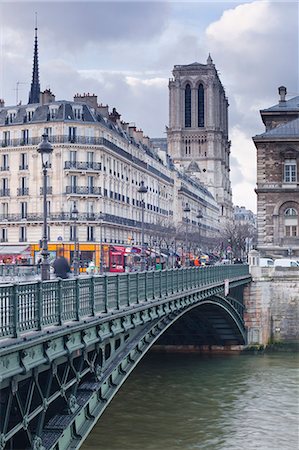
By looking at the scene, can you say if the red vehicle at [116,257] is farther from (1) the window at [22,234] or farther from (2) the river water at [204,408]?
(2) the river water at [204,408]

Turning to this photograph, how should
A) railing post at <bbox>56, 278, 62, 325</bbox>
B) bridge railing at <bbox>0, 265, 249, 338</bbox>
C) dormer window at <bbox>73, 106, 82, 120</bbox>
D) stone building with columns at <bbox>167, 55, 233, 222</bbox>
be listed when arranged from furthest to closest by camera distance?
stone building with columns at <bbox>167, 55, 233, 222</bbox> → dormer window at <bbox>73, 106, 82, 120</bbox> → railing post at <bbox>56, 278, 62, 325</bbox> → bridge railing at <bbox>0, 265, 249, 338</bbox>

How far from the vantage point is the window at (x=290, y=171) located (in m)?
58.1

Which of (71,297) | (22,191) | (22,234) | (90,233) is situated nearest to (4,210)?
(22,191)

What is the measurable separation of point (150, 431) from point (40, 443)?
1422cm

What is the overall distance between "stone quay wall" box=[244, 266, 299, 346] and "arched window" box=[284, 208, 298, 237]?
29.2 feet

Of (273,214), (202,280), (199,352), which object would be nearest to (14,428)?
(202,280)

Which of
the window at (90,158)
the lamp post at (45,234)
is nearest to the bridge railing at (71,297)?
the lamp post at (45,234)

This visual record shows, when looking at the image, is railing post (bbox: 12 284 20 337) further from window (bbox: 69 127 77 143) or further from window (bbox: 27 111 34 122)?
window (bbox: 27 111 34 122)

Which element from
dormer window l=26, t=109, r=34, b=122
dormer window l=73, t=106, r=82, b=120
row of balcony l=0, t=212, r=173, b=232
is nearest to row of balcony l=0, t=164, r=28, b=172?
row of balcony l=0, t=212, r=173, b=232

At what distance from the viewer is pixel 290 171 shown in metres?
58.2

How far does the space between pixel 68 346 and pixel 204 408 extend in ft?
57.5

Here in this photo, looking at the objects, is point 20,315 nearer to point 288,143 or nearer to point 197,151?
point 288,143

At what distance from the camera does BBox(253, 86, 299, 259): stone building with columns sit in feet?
189

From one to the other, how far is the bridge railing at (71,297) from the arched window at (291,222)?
32674mm
